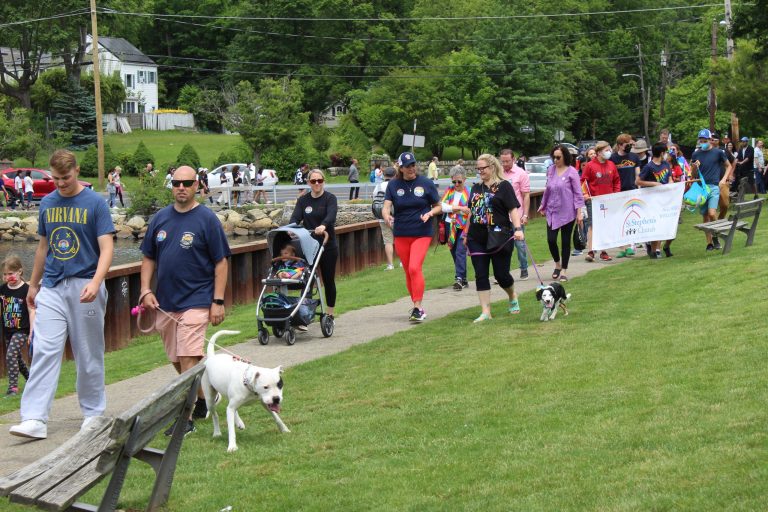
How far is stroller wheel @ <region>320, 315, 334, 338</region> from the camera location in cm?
1394

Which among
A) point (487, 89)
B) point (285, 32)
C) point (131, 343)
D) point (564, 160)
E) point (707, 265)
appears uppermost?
point (285, 32)

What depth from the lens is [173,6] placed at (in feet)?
402

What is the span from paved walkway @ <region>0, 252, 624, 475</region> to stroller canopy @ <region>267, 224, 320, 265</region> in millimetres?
1134

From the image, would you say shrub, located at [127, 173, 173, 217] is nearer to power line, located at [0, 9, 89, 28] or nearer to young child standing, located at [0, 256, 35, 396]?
power line, located at [0, 9, 89, 28]

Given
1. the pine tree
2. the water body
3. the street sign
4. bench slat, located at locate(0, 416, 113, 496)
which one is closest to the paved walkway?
bench slat, located at locate(0, 416, 113, 496)

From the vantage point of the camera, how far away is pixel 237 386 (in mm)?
8281

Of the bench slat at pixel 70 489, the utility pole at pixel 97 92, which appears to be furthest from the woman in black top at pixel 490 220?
the utility pole at pixel 97 92

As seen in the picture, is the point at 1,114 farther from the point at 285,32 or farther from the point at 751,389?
the point at 751,389

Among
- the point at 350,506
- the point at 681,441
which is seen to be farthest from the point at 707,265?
the point at 350,506

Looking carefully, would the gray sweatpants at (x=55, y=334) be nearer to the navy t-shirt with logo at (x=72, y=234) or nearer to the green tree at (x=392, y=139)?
the navy t-shirt with logo at (x=72, y=234)

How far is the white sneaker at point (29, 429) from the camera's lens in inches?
339

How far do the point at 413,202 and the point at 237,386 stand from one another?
6.13 m

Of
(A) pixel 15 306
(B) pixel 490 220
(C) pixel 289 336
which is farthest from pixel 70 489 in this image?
(B) pixel 490 220

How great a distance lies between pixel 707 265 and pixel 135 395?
30.1 feet
